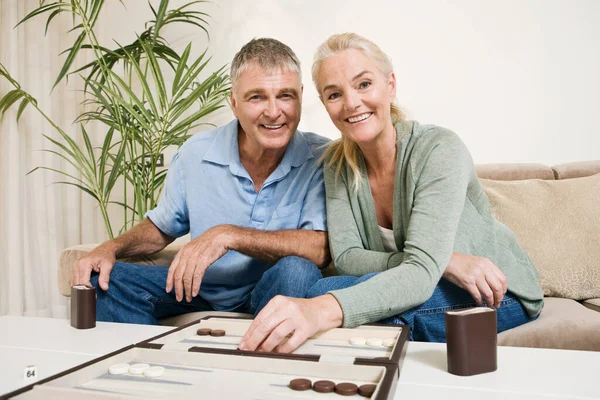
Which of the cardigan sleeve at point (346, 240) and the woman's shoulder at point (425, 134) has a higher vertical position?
the woman's shoulder at point (425, 134)

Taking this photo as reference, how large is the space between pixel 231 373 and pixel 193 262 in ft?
2.19

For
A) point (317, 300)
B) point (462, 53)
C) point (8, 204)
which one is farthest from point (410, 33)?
point (8, 204)

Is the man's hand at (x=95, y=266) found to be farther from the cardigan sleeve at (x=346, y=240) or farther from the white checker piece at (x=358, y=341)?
the white checker piece at (x=358, y=341)

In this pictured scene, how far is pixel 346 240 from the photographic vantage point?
169 centimetres

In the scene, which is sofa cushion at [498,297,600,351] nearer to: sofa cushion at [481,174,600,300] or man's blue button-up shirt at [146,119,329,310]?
sofa cushion at [481,174,600,300]

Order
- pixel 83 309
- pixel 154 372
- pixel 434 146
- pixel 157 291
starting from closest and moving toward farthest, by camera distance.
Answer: pixel 154 372
pixel 83 309
pixel 434 146
pixel 157 291

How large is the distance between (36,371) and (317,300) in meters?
0.52

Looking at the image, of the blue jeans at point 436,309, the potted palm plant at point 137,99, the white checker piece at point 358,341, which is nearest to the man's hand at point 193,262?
the blue jeans at point 436,309

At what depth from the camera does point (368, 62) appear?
5.18 ft

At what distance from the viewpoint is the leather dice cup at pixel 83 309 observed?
1382 mm

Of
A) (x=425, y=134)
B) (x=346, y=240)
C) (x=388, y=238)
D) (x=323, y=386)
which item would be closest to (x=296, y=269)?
(x=346, y=240)

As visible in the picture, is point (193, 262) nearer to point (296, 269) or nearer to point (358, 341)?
point (296, 269)

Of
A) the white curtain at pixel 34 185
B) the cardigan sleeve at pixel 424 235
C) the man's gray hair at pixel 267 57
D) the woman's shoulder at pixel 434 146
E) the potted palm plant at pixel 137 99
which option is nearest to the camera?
the cardigan sleeve at pixel 424 235

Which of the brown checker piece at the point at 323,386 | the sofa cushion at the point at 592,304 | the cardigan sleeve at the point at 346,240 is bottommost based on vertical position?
the sofa cushion at the point at 592,304
